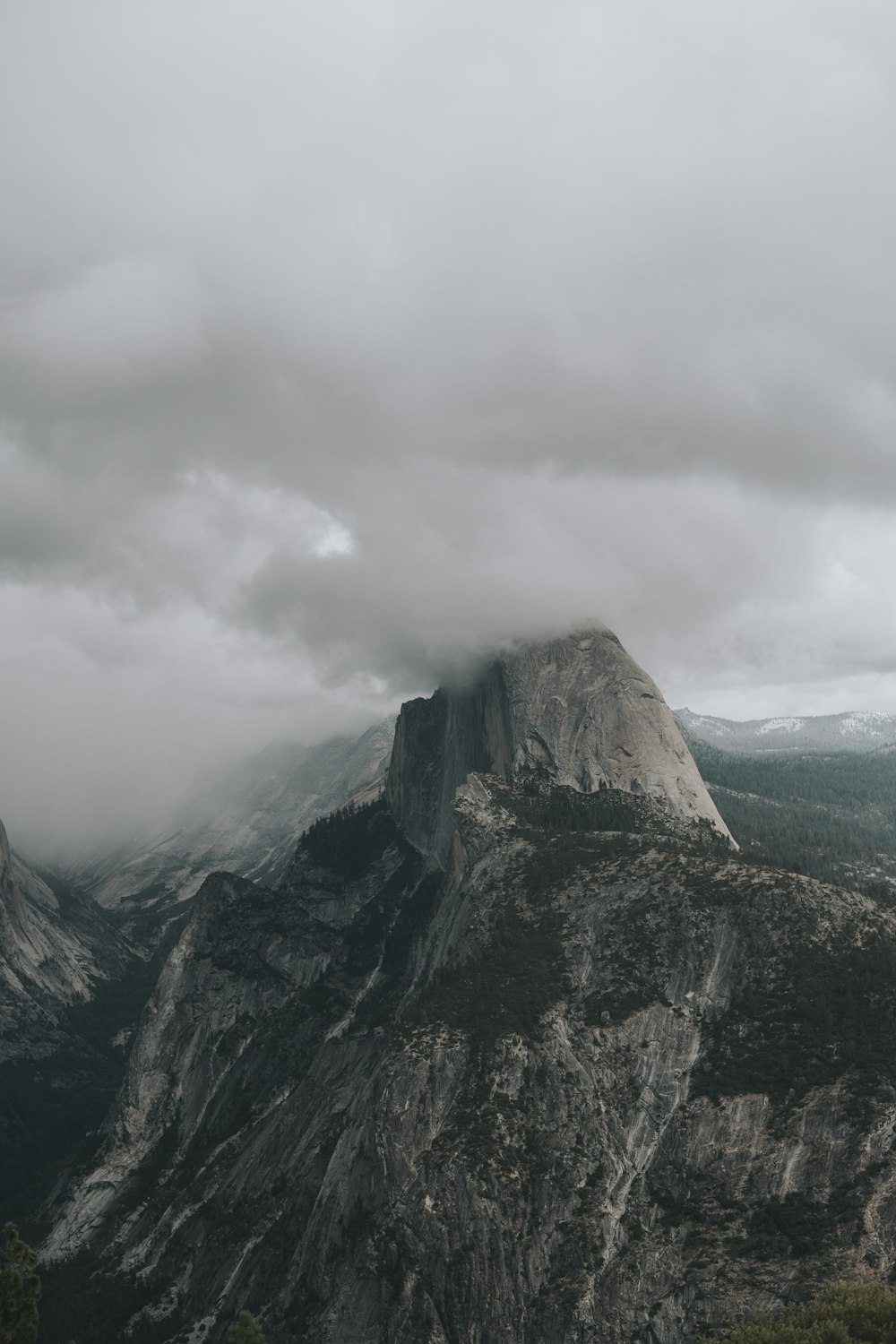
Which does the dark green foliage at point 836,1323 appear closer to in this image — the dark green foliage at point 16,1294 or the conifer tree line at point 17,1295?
the conifer tree line at point 17,1295

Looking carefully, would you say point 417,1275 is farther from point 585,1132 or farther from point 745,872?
point 745,872

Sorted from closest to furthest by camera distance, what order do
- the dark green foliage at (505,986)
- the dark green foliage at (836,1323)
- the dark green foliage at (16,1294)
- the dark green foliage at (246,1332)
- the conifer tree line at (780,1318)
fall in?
the dark green foliage at (836,1323) < the conifer tree line at (780,1318) < the dark green foliage at (246,1332) < the dark green foliage at (16,1294) < the dark green foliage at (505,986)

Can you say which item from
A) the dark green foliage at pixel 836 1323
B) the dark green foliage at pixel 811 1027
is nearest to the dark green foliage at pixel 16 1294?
the dark green foliage at pixel 836 1323

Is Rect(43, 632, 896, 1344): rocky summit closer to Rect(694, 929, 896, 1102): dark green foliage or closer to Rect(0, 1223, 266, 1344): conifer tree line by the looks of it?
Rect(694, 929, 896, 1102): dark green foliage

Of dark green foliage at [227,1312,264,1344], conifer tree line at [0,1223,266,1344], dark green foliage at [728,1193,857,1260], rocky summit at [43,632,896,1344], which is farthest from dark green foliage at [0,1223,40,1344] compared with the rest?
dark green foliage at [728,1193,857,1260]

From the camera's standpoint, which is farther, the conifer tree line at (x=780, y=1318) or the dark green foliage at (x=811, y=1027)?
the dark green foliage at (x=811, y=1027)

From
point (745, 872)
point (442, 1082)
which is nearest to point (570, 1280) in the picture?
point (442, 1082)
